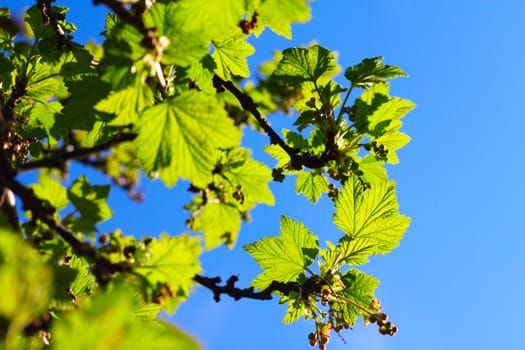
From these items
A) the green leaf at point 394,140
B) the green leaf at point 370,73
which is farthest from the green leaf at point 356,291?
the green leaf at point 370,73

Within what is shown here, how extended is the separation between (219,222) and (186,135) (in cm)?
83

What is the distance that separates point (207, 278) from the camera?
214cm

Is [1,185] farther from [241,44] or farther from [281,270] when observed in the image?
[241,44]

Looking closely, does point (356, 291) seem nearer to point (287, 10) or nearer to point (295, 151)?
point (295, 151)

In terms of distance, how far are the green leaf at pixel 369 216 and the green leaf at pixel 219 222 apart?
1.80 ft

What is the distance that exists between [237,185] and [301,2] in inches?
47.1

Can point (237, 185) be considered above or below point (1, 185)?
above

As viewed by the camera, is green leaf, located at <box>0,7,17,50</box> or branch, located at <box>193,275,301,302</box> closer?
branch, located at <box>193,275,301,302</box>

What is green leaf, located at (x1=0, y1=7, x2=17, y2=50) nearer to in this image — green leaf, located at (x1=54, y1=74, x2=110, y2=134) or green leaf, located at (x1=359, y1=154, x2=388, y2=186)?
green leaf, located at (x1=54, y1=74, x2=110, y2=134)

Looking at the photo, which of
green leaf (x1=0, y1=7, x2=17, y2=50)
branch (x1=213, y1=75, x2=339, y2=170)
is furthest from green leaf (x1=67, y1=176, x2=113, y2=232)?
green leaf (x1=0, y1=7, x2=17, y2=50)

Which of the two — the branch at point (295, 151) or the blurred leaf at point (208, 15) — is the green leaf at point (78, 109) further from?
the branch at point (295, 151)

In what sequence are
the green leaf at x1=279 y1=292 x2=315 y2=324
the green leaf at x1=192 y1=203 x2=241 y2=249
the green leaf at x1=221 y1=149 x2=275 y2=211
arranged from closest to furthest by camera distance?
the green leaf at x1=279 y1=292 x2=315 y2=324 < the green leaf at x1=192 y1=203 x2=241 y2=249 < the green leaf at x1=221 y1=149 x2=275 y2=211

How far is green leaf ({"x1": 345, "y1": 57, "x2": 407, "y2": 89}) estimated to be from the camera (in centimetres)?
281

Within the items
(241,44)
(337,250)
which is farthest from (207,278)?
(241,44)
